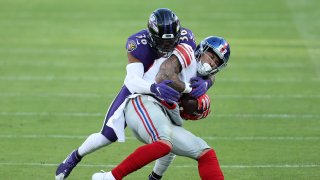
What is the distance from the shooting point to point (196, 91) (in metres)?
6.76

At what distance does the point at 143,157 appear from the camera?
21.0 ft

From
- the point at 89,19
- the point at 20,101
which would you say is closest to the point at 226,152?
the point at 20,101

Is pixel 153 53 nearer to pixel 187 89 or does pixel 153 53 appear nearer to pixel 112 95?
pixel 187 89

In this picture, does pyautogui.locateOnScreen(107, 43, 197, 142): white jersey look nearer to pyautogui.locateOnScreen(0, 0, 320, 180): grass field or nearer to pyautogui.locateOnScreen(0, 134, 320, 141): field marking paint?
pyautogui.locateOnScreen(0, 0, 320, 180): grass field

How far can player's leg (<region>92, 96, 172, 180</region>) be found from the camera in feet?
21.0

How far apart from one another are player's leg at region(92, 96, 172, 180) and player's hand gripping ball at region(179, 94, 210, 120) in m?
0.19

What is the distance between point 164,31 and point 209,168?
1125mm

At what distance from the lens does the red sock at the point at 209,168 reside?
6.54 m

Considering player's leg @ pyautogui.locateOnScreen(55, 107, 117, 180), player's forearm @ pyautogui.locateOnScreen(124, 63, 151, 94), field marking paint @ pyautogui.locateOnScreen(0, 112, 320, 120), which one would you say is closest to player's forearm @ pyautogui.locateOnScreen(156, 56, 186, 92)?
player's forearm @ pyautogui.locateOnScreen(124, 63, 151, 94)

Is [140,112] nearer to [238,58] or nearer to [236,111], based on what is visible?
[236,111]

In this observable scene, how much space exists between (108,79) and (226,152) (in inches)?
171

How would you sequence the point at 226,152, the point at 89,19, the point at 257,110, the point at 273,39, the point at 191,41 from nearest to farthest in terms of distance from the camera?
the point at 191,41 → the point at 226,152 → the point at 257,110 → the point at 273,39 → the point at 89,19

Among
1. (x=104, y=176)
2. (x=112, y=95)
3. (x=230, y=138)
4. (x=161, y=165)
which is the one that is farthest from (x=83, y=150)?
(x=112, y=95)

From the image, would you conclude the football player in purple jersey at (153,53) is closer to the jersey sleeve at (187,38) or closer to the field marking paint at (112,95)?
the jersey sleeve at (187,38)
